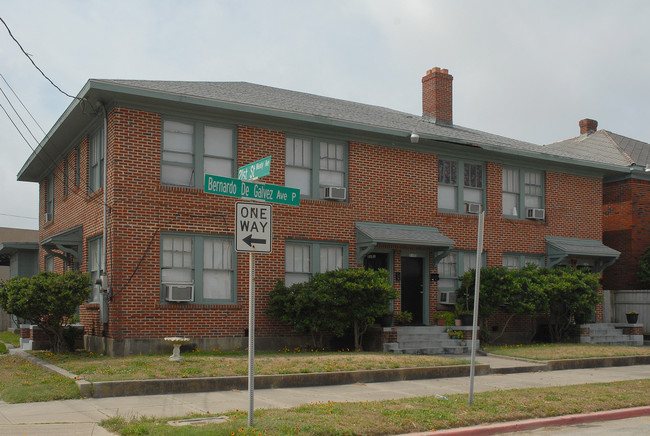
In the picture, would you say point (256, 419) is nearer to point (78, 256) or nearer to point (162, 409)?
point (162, 409)

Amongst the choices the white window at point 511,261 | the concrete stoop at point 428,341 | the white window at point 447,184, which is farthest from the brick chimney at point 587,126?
the concrete stoop at point 428,341

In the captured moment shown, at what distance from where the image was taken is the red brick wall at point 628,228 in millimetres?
24203

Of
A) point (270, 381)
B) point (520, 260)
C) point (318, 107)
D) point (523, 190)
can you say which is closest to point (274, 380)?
point (270, 381)

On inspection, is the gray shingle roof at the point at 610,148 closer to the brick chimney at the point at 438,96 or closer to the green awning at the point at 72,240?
the brick chimney at the point at 438,96

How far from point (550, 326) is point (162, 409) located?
14.6 meters

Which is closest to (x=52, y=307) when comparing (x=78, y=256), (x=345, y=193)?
(x=78, y=256)

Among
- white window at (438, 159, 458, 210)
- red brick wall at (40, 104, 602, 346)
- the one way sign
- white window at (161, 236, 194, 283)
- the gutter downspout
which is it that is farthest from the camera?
white window at (438, 159, 458, 210)

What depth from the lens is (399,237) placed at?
59.8ft

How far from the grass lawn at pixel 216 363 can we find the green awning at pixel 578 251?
328 inches

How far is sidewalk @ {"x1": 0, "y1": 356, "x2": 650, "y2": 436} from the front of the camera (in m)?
8.47

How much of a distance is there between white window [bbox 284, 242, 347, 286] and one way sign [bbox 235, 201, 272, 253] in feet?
30.9

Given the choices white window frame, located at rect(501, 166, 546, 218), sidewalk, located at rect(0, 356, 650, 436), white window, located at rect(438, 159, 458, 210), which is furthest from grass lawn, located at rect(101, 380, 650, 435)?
white window frame, located at rect(501, 166, 546, 218)

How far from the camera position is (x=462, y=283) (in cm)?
1962

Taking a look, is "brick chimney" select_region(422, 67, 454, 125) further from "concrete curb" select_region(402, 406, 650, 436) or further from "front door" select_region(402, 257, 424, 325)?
"concrete curb" select_region(402, 406, 650, 436)
